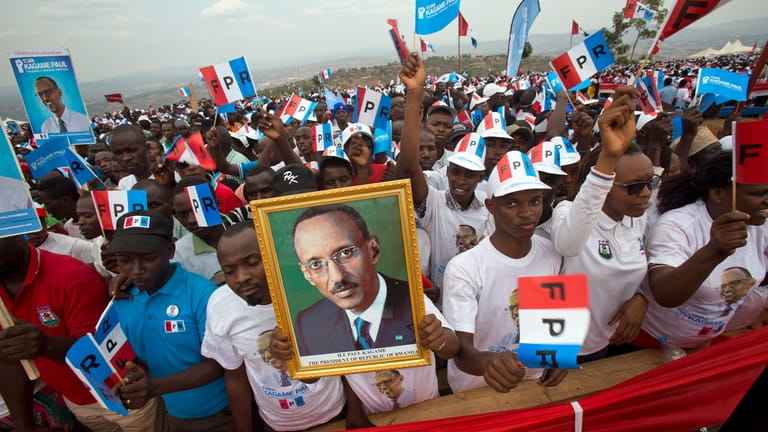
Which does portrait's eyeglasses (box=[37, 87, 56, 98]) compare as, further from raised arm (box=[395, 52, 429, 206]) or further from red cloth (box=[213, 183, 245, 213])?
raised arm (box=[395, 52, 429, 206])

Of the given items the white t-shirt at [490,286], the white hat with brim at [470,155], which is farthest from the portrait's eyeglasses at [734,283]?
the white hat with brim at [470,155]

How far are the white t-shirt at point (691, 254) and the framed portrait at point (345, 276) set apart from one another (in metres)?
1.70

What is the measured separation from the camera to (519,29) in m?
6.05

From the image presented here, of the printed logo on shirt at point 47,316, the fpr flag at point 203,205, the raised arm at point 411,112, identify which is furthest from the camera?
the fpr flag at point 203,205

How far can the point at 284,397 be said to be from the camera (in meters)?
2.23

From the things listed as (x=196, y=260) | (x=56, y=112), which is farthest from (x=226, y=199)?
(x=56, y=112)

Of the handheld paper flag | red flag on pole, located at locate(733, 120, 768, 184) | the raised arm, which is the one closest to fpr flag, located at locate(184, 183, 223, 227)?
the raised arm

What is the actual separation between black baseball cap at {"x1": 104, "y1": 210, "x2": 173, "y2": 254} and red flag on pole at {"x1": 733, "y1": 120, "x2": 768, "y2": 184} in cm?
319

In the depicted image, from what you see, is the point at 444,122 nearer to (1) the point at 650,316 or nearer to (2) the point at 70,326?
(1) the point at 650,316

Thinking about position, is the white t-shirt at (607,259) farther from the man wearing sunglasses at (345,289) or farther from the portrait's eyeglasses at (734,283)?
the man wearing sunglasses at (345,289)

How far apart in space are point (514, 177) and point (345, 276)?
1.10 m

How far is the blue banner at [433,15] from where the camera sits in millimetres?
4668

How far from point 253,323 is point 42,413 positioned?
2.12 m

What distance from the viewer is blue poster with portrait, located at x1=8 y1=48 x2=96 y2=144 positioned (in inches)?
194
